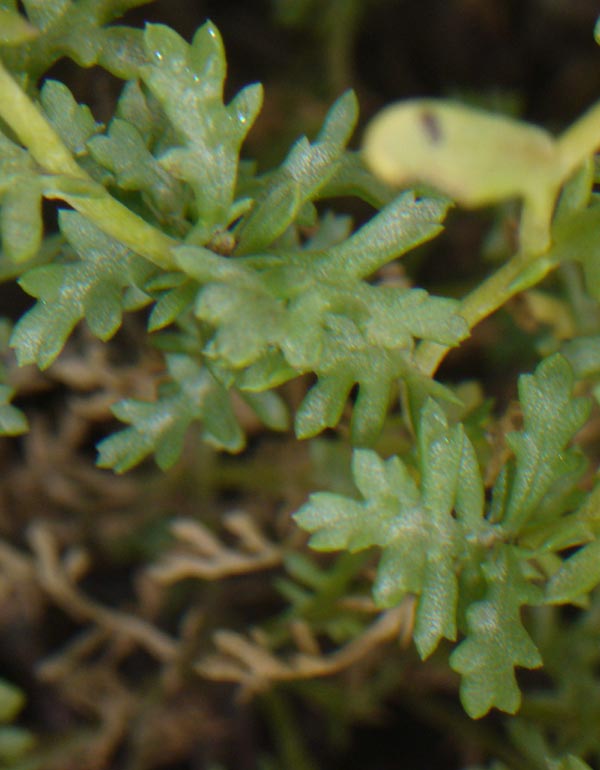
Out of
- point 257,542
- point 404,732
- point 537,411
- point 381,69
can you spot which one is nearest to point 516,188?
point 537,411

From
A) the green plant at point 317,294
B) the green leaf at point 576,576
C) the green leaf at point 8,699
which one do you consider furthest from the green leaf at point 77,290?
the green leaf at point 8,699

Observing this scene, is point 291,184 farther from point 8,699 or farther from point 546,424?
point 8,699

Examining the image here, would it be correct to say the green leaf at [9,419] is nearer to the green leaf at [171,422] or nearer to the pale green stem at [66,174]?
the green leaf at [171,422]

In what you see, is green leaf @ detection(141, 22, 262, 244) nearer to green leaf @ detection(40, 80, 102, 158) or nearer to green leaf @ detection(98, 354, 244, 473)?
green leaf @ detection(40, 80, 102, 158)

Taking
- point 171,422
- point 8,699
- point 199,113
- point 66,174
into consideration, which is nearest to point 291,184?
point 199,113

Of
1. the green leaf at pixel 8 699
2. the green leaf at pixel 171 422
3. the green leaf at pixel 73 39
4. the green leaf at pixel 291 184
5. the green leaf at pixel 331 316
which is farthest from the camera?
the green leaf at pixel 8 699
